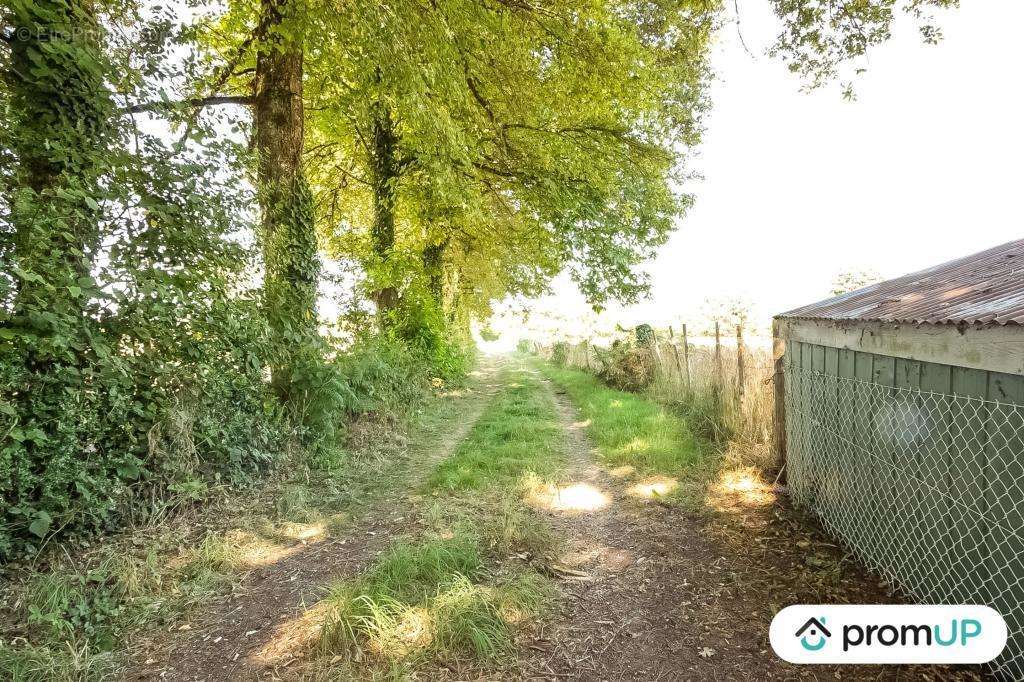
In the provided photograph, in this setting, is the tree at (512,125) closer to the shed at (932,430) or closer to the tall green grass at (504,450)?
the tall green grass at (504,450)

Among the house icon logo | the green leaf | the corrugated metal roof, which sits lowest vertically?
the house icon logo

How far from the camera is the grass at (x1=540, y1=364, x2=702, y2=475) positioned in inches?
231

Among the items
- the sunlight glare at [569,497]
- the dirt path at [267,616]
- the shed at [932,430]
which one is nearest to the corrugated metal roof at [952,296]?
the shed at [932,430]

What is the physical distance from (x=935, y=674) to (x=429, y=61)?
25.1 ft

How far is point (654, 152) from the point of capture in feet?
34.6

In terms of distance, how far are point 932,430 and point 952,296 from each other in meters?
0.83

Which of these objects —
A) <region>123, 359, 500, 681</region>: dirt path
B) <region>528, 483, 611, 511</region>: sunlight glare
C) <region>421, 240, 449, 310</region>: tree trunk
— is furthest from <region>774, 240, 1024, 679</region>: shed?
<region>421, 240, 449, 310</region>: tree trunk

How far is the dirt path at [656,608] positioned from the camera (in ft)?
8.38

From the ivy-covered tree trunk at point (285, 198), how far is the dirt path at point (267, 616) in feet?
8.38

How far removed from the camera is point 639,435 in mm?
6891

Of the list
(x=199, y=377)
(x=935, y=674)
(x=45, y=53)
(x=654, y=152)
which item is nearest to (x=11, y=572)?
(x=199, y=377)

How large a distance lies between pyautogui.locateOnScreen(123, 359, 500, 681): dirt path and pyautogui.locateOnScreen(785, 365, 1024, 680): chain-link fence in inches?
151

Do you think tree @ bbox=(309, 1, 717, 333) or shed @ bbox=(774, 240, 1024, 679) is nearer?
shed @ bbox=(774, 240, 1024, 679)

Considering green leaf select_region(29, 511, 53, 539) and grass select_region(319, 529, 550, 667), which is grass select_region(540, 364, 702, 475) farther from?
green leaf select_region(29, 511, 53, 539)
